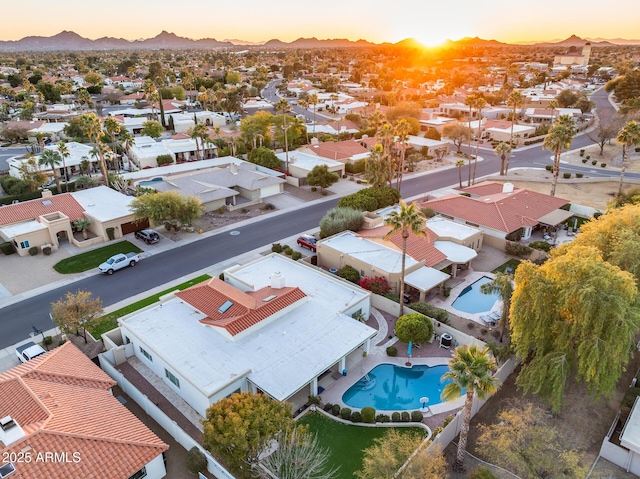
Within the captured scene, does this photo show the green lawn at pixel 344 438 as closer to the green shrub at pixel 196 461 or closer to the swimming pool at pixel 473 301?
the green shrub at pixel 196 461

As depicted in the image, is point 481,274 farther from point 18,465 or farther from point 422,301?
point 18,465

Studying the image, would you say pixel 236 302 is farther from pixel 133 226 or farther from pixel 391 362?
pixel 133 226

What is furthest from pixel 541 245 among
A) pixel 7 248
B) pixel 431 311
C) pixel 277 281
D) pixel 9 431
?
pixel 7 248

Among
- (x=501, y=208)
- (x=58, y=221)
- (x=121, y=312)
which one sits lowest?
(x=121, y=312)

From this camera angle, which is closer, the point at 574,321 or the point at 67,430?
the point at 67,430

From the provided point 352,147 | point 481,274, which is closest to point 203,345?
point 481,274

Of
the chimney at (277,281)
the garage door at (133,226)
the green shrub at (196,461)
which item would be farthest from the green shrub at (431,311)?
the garage door at (133,226)

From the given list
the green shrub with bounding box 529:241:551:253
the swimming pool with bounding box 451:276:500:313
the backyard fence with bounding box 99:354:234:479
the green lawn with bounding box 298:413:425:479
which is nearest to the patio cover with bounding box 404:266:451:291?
the swimming pool with bounding box 451:276:500:313

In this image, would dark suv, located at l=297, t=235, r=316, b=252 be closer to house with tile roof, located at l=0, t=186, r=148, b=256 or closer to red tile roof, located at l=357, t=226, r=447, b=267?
red tile roof, located at l=357, t=226, r=447, b=267
